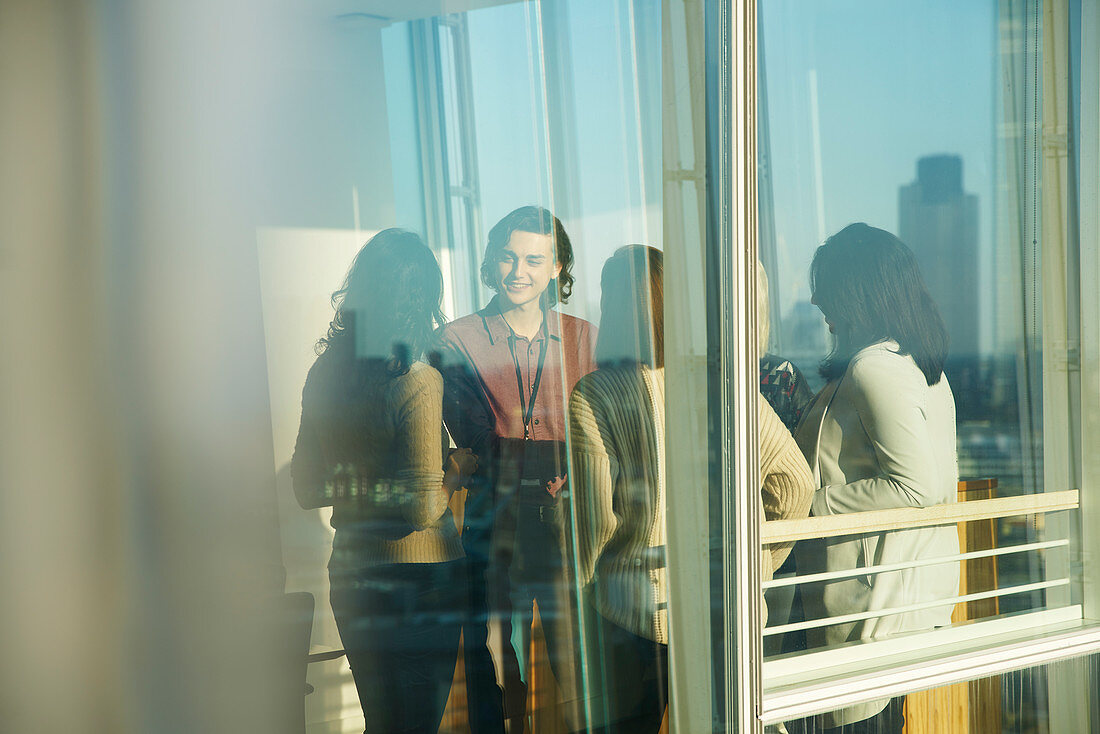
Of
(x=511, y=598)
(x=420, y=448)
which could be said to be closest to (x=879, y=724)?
(x=511, y=598)

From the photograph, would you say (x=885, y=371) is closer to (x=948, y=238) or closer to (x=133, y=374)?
(x=948, y=238)

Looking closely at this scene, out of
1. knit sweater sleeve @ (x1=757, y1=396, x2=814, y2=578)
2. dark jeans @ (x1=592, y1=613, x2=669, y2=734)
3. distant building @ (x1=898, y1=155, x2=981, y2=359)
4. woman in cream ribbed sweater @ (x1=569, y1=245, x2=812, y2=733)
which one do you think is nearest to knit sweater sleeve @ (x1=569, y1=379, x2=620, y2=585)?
woman in cream ribbed sweater @ (x1=569, y1=245, x2=812, y2=733)

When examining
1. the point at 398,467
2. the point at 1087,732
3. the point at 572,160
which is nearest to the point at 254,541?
the point at 398,467

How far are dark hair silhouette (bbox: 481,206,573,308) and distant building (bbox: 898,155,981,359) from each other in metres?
0.59

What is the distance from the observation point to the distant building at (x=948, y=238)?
4.03 ft

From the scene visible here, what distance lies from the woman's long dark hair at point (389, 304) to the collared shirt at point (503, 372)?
0.04 m

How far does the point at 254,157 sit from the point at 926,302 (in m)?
1.06

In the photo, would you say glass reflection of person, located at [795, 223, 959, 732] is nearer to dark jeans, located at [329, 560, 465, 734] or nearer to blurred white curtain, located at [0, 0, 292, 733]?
dark jeans, located at [329, 560, 465, 734]

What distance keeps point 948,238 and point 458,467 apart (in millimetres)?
920

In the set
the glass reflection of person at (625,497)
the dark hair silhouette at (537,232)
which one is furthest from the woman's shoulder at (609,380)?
the dark hair silhouette at (537,232)

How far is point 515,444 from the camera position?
103cm

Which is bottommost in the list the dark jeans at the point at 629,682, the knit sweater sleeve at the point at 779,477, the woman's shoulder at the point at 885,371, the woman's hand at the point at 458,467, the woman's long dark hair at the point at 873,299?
the dark jeans at the point at 629,682

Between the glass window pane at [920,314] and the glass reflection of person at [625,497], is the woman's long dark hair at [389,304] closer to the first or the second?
the glass reflection of person at [625,497]

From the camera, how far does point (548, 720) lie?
1.06 metres
